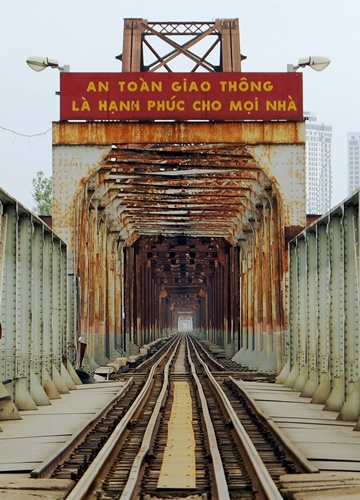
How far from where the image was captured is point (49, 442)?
11.5 metres

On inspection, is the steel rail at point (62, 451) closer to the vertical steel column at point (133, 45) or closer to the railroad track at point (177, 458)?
the railroad track at point (177, 458)

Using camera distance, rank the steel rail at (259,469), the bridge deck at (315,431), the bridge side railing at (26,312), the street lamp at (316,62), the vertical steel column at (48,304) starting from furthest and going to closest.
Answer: the street lamp at (316,62), the vertical steel column at (48,304), the bridge side railing at (26,312), the bridge deck at (315,431), the steel rail at (259,469)

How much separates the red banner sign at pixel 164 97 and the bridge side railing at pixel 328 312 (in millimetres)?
6124

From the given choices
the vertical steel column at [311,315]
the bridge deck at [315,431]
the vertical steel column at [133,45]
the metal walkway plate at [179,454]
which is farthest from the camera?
the vertical steel column at [133,45]

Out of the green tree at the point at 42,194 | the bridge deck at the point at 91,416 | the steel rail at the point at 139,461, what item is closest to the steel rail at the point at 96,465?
the bridge deck at the point at 91,416

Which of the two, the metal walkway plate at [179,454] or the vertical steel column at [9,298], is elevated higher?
the vertical steel column at [9,298]

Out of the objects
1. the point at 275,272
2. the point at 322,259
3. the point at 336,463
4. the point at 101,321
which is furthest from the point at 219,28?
the point at 336,463

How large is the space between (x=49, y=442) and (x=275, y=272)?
17.7 meters

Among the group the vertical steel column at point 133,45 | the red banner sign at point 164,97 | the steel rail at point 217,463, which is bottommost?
the steel rail at point 217,463

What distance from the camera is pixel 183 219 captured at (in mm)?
41875

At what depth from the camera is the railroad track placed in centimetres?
839

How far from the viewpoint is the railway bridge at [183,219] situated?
15.4 meters

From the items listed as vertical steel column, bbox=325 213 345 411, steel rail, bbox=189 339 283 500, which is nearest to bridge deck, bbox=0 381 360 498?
vertical steel column, bbox=325 213 345 411

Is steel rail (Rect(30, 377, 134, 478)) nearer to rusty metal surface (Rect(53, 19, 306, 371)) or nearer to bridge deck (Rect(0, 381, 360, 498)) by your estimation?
bridge deck (Rect(0, 381, 360, 498))
